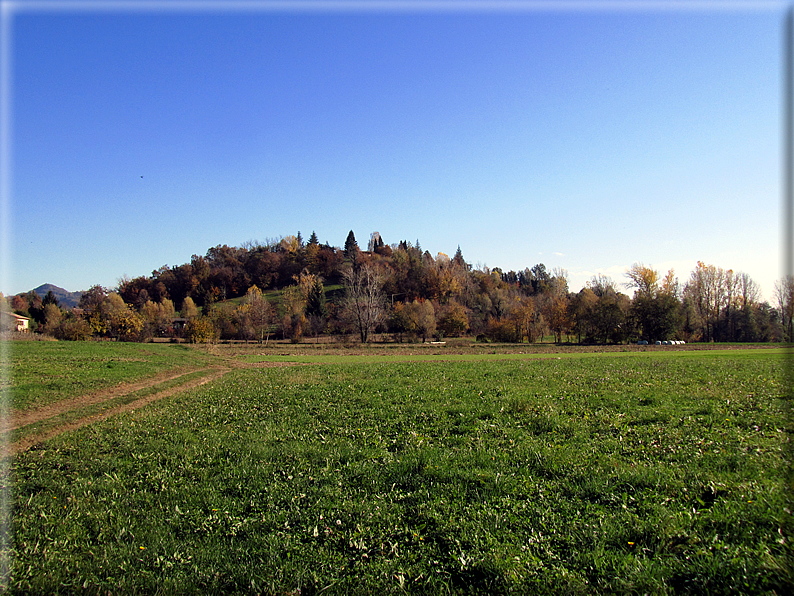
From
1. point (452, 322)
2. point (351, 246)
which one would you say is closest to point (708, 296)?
point (452, 322)

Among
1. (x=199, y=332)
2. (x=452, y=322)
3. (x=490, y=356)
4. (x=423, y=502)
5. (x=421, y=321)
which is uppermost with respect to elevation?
(x=421, y=321)

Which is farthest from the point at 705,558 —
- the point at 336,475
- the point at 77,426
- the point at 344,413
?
the point at 77,426

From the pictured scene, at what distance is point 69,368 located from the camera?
24.1 metres

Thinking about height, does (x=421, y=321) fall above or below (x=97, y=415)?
above

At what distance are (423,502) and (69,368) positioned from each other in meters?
25.8

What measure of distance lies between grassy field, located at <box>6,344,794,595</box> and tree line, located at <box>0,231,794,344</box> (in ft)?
161

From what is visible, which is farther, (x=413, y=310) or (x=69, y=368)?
(x=413, y=310)

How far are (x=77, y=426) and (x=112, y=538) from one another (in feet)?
32.7

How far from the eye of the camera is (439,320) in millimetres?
99438

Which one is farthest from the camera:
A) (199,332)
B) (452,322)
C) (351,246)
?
(351,246)

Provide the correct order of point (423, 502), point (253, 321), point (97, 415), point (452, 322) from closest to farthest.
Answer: point (423, 502) < point (97, 415) < point (253, 321) < point (452, 322)

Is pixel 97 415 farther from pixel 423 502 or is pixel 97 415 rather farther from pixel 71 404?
pixel 423 502

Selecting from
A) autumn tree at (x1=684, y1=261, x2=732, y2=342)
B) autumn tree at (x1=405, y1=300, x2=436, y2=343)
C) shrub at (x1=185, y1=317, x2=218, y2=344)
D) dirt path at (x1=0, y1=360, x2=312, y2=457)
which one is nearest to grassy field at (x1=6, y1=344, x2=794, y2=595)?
dirt path at (x1=0, y1=360, x2=312, y2=457)

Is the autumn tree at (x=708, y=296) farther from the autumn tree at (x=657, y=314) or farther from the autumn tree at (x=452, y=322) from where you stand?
the autumn tree at (x=452, y=322)
